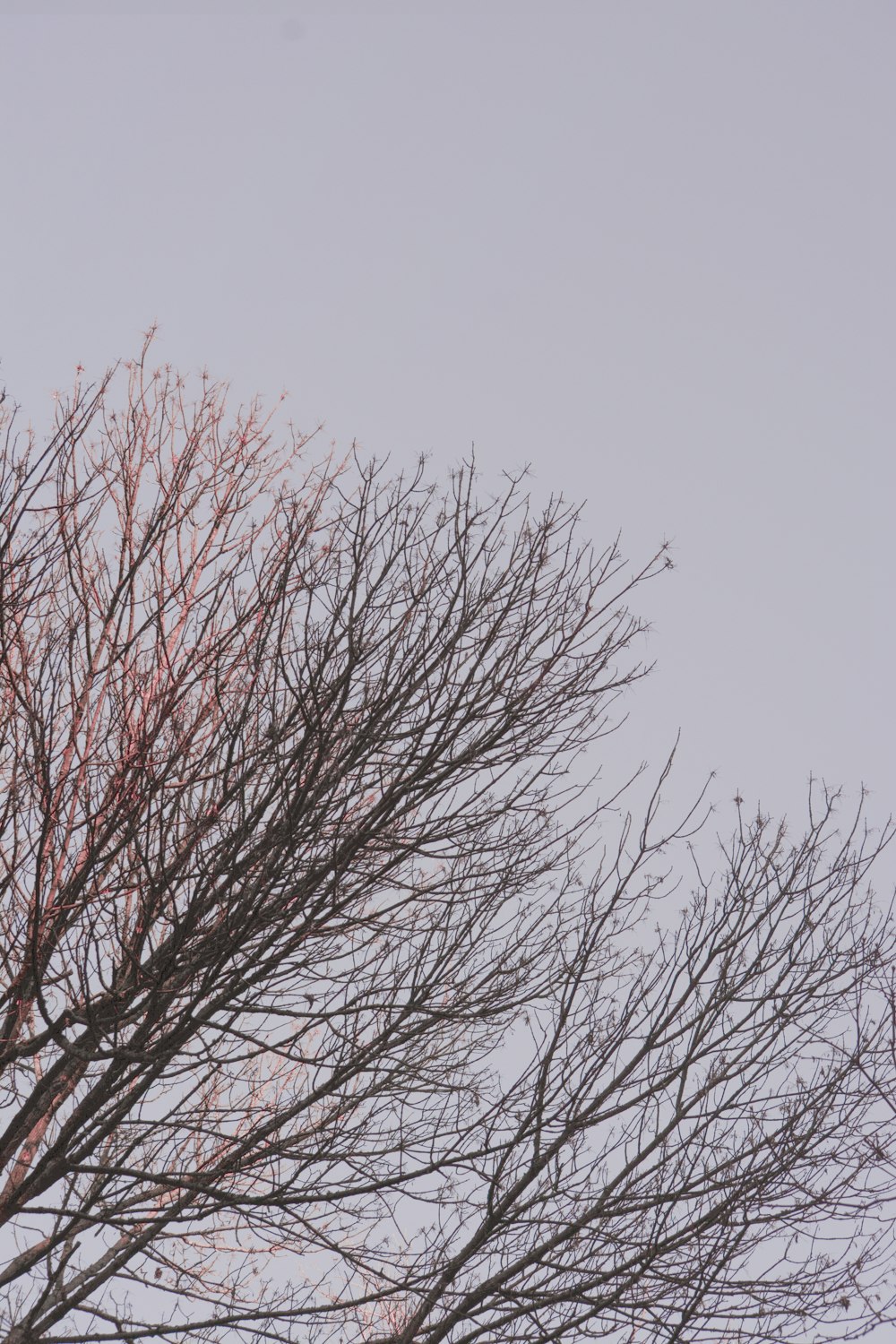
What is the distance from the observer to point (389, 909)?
4.52 metres

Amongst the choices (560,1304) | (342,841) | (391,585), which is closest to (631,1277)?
(560,1304)

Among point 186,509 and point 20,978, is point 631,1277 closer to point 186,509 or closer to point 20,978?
point 20,978

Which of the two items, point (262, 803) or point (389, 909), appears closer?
point (262, 803)

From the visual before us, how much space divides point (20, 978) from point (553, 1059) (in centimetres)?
197

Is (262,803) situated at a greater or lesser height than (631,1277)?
greater

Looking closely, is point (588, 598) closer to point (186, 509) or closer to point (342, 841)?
point (342, 841)

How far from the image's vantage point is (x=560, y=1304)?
3.77m

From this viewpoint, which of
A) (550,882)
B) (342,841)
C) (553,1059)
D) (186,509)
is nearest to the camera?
(553,1059)

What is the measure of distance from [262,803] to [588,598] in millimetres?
2056

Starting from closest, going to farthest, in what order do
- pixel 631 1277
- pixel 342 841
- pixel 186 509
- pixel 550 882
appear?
pixel 631 1277
pixel 342 841
pixel 550 882
pixel 186 509

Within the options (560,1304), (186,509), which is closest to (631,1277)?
(560,1304)

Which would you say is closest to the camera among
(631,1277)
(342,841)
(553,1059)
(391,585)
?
(631,1277)

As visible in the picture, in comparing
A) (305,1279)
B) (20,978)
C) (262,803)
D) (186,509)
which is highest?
(186,509)

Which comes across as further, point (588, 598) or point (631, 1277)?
point (588, 598)
